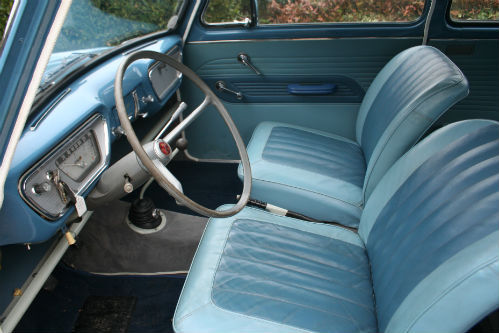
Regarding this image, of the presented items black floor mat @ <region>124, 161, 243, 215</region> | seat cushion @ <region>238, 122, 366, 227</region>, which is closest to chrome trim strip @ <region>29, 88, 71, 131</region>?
seat cushion @ <region>238, 122, 366, 227</region>

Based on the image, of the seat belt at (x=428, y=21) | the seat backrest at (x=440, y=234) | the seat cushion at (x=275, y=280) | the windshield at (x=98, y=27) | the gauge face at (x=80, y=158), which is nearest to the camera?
the seat backrest at (x=440, y=234)

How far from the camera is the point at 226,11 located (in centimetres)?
225

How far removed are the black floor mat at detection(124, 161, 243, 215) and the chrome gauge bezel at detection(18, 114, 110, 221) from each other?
0.98m

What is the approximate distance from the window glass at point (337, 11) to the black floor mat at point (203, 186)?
1024mm

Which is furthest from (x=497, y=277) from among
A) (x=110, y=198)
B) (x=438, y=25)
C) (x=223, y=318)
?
(x=438, y=25)

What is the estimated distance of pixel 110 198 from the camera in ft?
4.92

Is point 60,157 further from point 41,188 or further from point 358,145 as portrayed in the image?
point 358,145

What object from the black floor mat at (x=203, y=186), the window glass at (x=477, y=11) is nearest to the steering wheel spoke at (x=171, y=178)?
the black floor mat at (x=203, y=186)

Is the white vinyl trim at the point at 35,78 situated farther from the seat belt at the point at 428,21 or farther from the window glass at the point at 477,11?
the window glass at the point at 477,11

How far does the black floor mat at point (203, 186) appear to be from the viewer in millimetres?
2367

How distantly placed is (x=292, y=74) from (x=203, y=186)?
924 millimetres

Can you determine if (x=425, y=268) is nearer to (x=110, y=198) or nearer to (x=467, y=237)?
(x=467, y=237)

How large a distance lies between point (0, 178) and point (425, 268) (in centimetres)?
102

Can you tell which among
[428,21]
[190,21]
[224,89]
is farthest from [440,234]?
[190,21]
